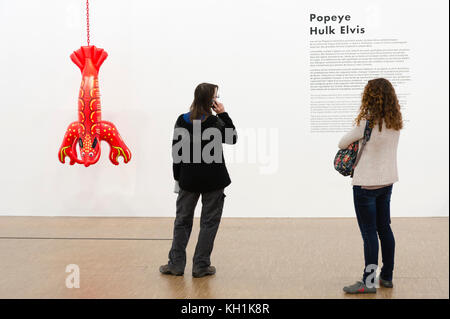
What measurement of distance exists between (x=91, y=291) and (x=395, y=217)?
3278 millimetres

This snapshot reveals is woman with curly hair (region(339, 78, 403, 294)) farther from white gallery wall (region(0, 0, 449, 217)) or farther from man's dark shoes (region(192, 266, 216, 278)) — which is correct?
white gallery wall (region(0, 0, 449, 217))

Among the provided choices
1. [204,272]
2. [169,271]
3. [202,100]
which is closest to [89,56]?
[202,100]

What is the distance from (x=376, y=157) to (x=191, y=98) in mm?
2972

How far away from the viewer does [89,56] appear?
5.28 m

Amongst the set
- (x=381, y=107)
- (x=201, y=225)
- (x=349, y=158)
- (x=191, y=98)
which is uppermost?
(x=191, y=98)

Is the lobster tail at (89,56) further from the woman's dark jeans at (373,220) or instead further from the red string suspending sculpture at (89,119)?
the woman's dark jeans at (373,220)

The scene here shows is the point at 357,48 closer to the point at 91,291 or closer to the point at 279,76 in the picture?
the point at 279,76

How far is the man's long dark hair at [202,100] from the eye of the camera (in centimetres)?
346

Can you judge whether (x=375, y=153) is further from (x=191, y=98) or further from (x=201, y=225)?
(x=191, y=98)

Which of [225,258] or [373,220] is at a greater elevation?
[373,220]

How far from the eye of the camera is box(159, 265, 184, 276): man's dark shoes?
3.58 metres

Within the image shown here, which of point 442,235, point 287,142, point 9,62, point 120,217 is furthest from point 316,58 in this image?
point 9,62

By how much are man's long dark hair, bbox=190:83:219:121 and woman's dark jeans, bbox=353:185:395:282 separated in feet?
3.19

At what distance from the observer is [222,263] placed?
391 centimetres
